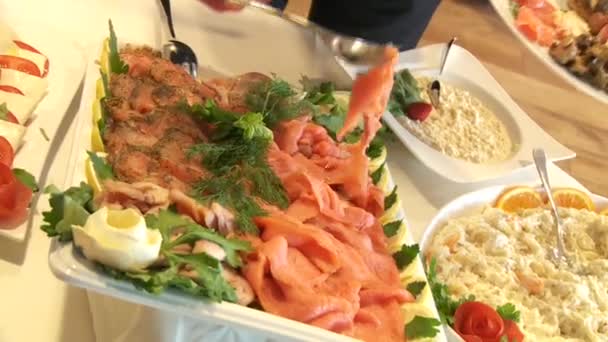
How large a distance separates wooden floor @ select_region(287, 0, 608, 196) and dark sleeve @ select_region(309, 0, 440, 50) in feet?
1.71

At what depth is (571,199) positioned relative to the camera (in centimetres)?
157

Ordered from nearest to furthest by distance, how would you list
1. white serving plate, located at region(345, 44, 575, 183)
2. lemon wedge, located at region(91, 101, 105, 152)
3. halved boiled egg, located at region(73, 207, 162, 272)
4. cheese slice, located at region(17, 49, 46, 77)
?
halved boiled egg, located at region(73, 207, 162, 272) → lemon wedge, located at region(91, 101, 105, 152) → cheese slice, located at region(17, 49, 46, 77) → white serving plate, located at region(345, 44, 575, 183)

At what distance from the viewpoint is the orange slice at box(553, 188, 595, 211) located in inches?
61.7

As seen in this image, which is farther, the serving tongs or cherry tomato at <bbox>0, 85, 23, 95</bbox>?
the serving tongs

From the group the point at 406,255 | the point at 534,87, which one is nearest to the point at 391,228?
the point at 406,255

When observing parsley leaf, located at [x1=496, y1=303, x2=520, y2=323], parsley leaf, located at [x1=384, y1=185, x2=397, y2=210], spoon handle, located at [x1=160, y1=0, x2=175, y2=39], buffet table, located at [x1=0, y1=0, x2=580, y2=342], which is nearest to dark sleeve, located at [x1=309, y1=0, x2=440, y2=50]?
buffet table, located at [x1=0, y1=0, x2=580, y2=342]

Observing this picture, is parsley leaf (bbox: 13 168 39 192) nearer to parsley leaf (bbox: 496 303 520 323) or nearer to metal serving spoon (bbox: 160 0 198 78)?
metal serving spoon (bbox: 160 0 198 78)

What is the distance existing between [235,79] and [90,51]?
9.3 inches

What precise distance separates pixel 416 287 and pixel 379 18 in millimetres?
891

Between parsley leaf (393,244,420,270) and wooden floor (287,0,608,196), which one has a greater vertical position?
parsley leaf (393,244,420,270)

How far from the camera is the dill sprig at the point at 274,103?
1164 millimetres

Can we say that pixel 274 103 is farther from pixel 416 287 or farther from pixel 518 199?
pixel 518 199

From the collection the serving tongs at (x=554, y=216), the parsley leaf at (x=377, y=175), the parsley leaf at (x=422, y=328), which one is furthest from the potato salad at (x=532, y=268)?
the parsley leaf at (x=422, y=328)

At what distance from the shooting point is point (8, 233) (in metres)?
1.04
